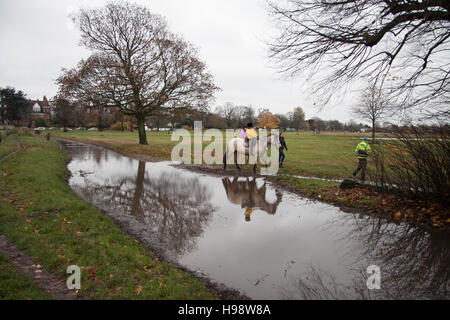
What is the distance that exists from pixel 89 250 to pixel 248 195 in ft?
18.8

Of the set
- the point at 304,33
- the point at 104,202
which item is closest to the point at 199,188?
the point at 104,202

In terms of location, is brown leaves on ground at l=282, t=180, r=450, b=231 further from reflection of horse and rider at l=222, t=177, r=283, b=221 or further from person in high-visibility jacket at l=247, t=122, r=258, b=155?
person in high-visibility jacket at l=247, t=122, r=258, b=155

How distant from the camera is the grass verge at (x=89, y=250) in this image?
3443mm

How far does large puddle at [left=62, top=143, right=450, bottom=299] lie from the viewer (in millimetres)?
3746

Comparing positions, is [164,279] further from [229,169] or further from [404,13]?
[229,169]

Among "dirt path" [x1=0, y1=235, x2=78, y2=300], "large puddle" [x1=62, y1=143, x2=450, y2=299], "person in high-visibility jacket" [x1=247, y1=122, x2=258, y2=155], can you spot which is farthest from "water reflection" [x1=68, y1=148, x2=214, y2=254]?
"person in high-visibility jacket" [x1=247, y1=122, x2=258, y2=155]

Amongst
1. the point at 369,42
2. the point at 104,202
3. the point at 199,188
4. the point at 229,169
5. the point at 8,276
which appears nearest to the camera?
the point at 8,276

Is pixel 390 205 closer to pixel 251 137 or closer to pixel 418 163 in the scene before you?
pixel 418 163

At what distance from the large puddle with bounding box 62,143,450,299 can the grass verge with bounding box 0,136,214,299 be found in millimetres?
556

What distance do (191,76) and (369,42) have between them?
19772mm

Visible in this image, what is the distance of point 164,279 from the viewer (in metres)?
3.69

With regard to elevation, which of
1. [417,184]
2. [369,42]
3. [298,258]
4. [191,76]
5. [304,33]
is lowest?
[298,258]

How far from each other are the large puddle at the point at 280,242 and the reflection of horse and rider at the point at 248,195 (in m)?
0.04

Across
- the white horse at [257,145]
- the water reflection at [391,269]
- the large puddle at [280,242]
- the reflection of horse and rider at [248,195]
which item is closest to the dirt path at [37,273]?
the large puddle at [280,242]
